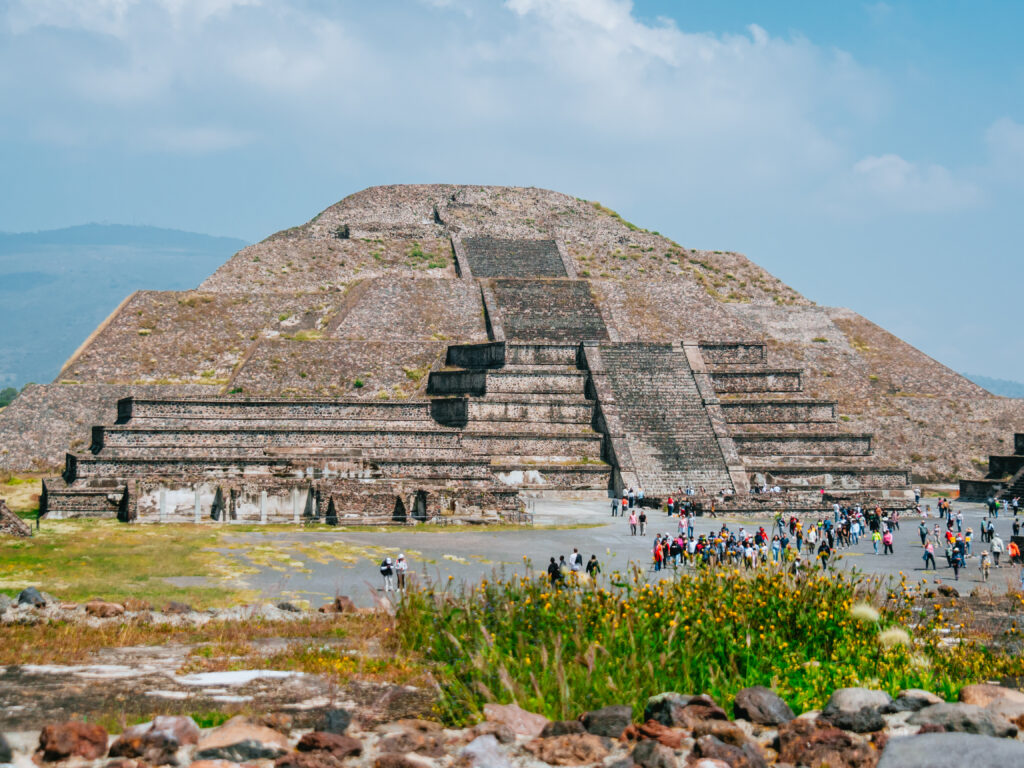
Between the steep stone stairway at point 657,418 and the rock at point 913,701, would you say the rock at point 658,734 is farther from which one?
the steep stone stairway at point 657,418

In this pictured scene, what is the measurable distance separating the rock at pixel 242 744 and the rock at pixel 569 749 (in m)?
1.93

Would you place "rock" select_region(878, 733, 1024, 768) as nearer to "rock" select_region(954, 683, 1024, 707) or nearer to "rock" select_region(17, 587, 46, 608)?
"rock" select_region(954, 683, 1024, 707)

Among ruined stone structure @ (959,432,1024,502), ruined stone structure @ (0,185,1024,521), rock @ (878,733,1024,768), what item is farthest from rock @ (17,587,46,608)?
ruined stone structure @ (959,432,1024,502)

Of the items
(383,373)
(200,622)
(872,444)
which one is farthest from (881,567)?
(383,373)

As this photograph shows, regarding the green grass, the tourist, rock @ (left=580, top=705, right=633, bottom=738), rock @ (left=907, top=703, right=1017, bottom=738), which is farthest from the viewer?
the tourist

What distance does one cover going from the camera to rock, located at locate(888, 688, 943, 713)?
9258 millimetres

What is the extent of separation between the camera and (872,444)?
43531 millimetres

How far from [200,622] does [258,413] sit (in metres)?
23.3

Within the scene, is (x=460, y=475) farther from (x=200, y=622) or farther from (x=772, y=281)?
(x=772, y=281)

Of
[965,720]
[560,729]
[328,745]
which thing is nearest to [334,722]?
[328,745]

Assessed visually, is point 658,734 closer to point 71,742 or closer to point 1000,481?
point 71,742

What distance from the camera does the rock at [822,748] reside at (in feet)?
26.7

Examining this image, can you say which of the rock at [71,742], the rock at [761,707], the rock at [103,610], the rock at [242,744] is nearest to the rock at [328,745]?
the rock at [242,744]

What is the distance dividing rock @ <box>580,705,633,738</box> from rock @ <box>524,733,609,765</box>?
0.24m
